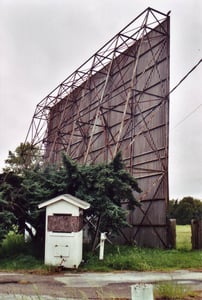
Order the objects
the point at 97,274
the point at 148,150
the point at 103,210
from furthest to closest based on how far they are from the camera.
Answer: the point at 148,150 → the point at 103,210 → the point at 97,274

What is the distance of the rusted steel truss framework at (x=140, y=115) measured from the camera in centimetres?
1450

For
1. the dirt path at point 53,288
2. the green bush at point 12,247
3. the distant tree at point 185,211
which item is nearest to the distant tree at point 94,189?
the green bush at point 12,247

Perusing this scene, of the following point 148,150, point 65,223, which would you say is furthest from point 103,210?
point 148,150

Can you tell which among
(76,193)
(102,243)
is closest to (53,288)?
(102,243)

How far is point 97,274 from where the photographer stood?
9008 mm

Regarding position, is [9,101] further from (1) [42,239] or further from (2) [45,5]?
(2) [45,5]

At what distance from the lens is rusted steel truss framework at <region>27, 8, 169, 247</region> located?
14.5 metres

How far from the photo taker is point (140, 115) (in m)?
16.4

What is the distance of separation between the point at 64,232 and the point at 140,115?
7.96 meters

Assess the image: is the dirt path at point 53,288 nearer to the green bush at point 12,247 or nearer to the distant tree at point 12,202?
the distant tree at point 12,202

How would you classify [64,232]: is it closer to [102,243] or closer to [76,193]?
[102,243]

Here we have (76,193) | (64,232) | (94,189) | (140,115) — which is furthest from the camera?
(140,115)

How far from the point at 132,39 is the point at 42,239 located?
36.3 ft

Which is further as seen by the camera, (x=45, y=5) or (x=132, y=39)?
(x=132, y=39)
